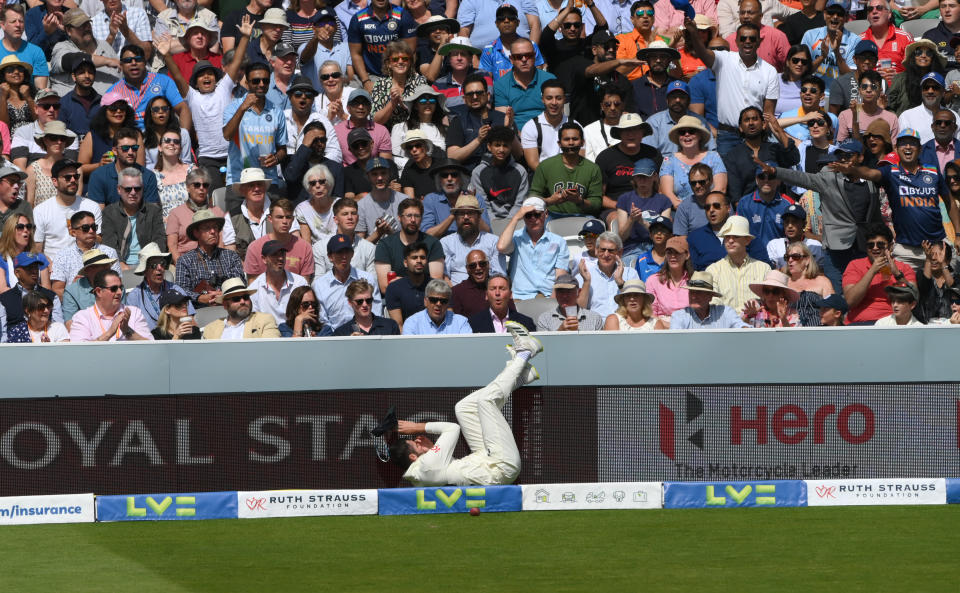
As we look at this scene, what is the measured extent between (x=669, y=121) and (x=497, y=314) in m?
4.38

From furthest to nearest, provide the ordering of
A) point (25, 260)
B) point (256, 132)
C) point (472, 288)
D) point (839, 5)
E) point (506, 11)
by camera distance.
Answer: point (839, 5) → point (506, 11) → point (256, 132) → point (25, 260) → point (472, 288)

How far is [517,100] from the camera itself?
55.0ft

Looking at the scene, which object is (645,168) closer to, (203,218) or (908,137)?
(908,137)

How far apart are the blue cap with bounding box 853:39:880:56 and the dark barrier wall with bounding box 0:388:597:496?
720 cm

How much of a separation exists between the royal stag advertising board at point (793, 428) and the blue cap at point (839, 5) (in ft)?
25.1

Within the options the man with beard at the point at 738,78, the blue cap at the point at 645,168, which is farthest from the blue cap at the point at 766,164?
the blue cap at the point at 645,168

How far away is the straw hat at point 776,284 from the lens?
12820mm

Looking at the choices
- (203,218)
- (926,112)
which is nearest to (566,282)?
(203,218)

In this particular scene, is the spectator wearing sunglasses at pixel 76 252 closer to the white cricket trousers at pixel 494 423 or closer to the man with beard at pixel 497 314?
the man with beard at pixel 497 314

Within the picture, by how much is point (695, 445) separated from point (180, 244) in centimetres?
582

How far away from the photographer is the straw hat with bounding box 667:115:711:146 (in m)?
15.6

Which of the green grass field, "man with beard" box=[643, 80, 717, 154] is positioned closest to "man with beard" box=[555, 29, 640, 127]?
"man with beard" box=[643, 80, 717, 154]

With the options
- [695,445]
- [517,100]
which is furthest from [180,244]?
[695,445]

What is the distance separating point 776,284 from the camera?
12.8 m
